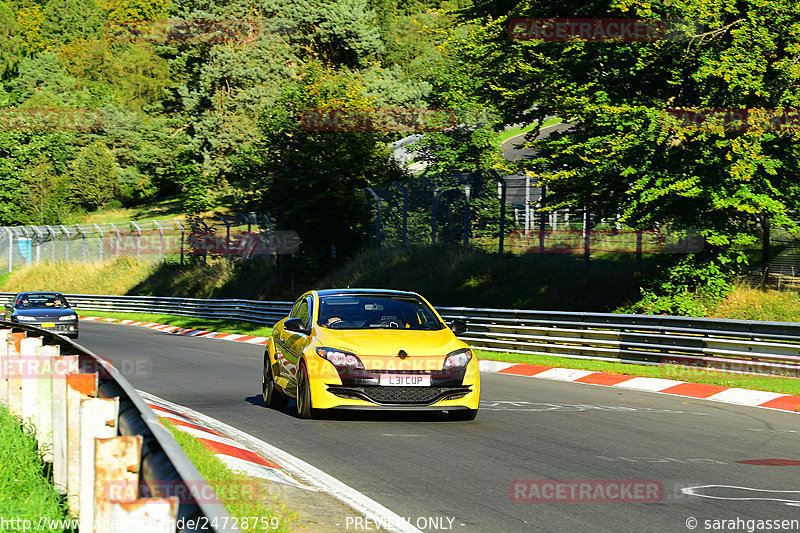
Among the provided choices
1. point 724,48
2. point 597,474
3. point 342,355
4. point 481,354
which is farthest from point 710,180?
point 597,474

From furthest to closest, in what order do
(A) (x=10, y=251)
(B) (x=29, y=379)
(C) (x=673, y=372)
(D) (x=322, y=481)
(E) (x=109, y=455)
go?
(A) (x=10, y=251), (C) (x=673, y=372), (B) (x=29, y=379), (D) (x=322, y=481), (E) (x=109, y=455)

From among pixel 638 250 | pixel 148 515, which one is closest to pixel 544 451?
pixel 148 515

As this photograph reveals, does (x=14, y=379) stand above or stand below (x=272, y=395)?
above

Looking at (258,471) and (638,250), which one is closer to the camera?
(258,471)

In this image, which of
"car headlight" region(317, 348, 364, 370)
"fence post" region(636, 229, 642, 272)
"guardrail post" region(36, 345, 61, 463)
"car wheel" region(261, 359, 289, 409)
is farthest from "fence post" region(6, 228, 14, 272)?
"guardrail post" region(36, 345, 61, 463)

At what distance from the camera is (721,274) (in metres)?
21.7

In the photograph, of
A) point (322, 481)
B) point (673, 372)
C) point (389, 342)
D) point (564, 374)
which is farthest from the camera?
point (564, 374)

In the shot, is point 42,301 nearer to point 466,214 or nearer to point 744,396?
point 466,214

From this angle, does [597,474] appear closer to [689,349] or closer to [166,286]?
[689,349]

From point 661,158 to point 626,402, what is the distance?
24.4ft

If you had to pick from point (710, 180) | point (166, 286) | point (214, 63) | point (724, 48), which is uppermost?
point (214, 63)

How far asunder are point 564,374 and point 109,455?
1572cm

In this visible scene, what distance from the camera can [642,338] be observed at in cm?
2006

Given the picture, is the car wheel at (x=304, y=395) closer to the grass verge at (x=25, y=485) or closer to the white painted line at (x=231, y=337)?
the grass verge at (x=25, y=485)
